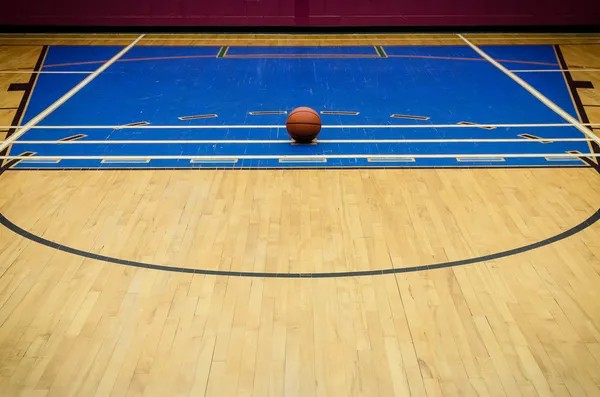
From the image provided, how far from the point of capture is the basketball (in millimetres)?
6926

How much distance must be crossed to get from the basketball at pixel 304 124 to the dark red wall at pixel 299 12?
5.72 metres

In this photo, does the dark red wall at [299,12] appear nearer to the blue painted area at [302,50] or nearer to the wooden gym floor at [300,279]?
the blue painted area at [302,50]

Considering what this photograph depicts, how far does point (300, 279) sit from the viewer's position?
4.65m

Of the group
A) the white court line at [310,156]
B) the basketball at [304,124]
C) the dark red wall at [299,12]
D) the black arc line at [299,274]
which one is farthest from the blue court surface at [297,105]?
the black arc line at [299,274]

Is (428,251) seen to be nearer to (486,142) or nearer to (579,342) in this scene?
(579,342)

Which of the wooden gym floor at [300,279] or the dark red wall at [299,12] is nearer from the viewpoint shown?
the wooden gym floor at [300,279]

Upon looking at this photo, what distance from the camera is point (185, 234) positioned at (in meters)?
5.26

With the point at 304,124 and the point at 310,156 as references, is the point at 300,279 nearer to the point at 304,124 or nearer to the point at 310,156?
the point at 310,156

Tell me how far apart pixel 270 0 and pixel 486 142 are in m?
6.38

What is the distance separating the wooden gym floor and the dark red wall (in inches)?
226

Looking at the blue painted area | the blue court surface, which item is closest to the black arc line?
the blue court surface

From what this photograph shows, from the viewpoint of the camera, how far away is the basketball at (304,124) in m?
6.93

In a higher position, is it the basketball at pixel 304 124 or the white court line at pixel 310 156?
the basketball at pixel 304 124

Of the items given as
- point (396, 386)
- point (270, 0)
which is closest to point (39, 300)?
point (396, 386)
